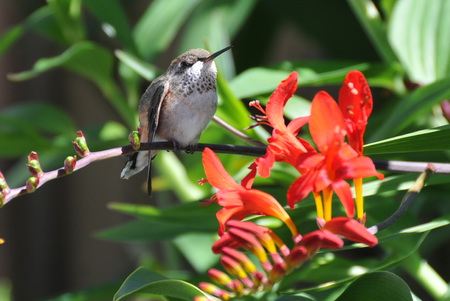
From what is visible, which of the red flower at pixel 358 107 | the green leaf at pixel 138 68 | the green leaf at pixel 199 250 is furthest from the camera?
the green leaf at pixel 199 250

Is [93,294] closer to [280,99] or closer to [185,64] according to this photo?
[185,64]

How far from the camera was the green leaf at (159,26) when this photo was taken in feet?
5.14

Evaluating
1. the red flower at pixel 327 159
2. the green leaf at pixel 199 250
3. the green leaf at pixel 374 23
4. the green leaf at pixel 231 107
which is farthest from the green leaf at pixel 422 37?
the red flower at pixel 327 159

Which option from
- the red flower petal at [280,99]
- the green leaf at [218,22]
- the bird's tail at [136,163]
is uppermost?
the green leaf at [218,22]

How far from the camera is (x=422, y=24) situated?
1.35 metres

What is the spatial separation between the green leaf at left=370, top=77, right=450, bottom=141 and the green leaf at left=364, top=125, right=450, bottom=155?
8.0 inches

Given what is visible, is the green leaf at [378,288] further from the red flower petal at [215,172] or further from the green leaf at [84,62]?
the green leaf at [84,62]

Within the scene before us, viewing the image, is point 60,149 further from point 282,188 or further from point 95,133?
point 282,188

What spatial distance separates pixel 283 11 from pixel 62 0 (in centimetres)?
66

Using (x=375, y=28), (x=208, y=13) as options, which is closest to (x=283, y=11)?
(x=208, y=13)

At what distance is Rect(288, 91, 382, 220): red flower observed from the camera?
0.67 m

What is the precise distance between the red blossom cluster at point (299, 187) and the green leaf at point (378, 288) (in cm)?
8

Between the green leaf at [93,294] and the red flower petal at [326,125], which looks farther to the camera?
the green leaf at [93,294]

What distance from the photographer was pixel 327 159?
684 millimetres
